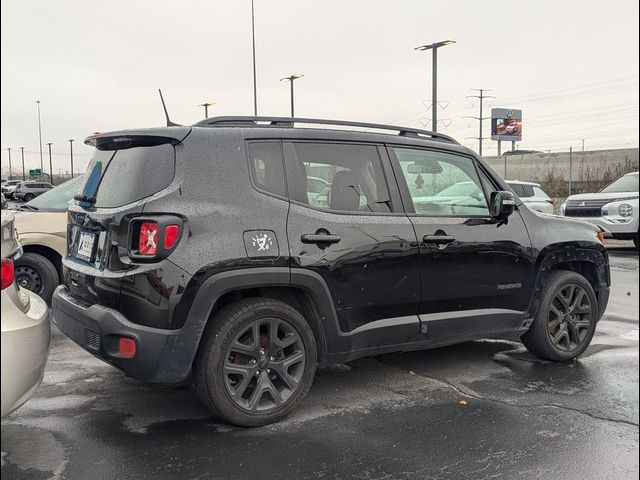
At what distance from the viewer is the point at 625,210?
13.3 metres

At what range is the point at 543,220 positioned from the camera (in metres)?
5.07

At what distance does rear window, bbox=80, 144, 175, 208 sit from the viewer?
367cm

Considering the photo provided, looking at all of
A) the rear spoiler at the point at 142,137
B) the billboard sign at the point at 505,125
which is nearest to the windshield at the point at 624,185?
the rear spoiler at the point at 142,137

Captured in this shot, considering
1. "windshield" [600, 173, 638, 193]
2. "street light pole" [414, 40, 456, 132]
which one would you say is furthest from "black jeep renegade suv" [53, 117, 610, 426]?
"street light pole" [414, 40, 456, 132]

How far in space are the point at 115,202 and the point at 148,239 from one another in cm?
46

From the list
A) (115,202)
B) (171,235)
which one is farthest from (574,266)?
(115,202)

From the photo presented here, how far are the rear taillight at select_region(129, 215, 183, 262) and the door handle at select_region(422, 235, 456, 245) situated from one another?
1722 mm

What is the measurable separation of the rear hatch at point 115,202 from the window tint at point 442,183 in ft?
5.42

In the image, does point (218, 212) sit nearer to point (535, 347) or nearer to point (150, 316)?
point (150, 316)

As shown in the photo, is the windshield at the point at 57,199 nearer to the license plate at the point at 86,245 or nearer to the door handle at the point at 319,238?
the license plate at the point at 86,245

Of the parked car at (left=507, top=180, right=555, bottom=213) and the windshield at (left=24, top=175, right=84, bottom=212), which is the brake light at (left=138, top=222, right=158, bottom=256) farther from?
the parked car at (left=507, top=180, right=555, bottom=213)

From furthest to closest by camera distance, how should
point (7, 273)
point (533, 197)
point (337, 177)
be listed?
1. point (533, 197)
2. point (337, 177)
3. point (7, 273)

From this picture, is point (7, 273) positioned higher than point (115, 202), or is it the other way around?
point (115, 202)

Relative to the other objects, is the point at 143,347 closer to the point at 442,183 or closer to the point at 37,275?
the point at 442,183
